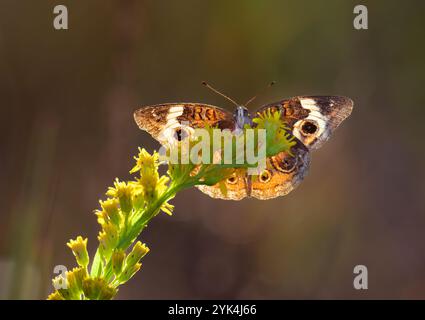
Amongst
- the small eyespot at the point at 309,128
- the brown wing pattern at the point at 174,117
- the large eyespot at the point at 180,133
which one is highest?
the brown wing pattern at the point at 174,117

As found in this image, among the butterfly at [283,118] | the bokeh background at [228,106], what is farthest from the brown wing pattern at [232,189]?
the bokeh background at [228,106]

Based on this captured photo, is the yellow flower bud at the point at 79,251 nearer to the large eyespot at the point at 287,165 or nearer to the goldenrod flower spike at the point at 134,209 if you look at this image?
the goldenrod flower spike at the point at 134,209

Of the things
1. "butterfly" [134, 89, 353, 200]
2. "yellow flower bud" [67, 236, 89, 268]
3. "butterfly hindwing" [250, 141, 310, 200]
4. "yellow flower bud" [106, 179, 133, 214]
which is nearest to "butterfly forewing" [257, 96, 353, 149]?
"butterfly" [134, 89, 353, 200]

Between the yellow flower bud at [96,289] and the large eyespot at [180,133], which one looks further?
the large eyespot at [180,133]

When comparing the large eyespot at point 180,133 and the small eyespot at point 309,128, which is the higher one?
the small eyespot at point 309,128

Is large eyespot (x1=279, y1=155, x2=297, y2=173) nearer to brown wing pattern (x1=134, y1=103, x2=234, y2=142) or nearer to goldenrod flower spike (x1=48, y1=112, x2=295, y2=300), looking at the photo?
brown wing pattern (x1=134, y1=103, x2=234, y2=142)

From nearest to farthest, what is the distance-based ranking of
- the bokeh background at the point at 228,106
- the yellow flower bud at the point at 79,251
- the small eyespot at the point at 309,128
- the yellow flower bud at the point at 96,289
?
the yellow flower bud at the point at 96,289, the yellow flower bud at the point at 79,251, the small eyespot at the point at 309,128, the bokeh background at the point at 228,106

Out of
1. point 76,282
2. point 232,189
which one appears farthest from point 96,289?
point 232,189
